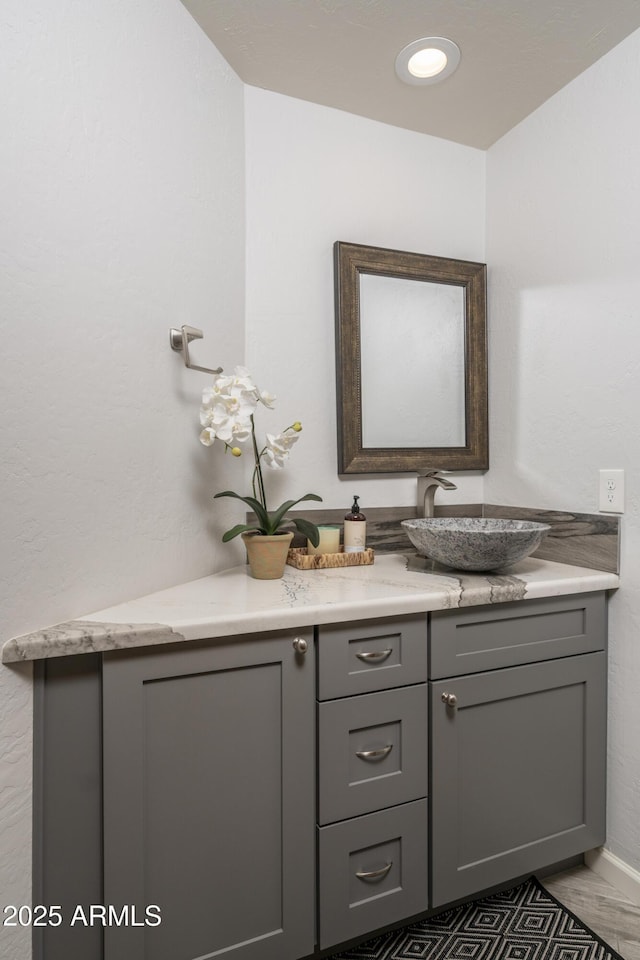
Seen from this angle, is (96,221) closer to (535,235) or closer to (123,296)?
(123,296)

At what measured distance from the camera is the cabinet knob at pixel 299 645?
1151 mm

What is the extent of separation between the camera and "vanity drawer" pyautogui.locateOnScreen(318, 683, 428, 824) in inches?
46.8

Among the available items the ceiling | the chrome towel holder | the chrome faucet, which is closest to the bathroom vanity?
the chrome faucet

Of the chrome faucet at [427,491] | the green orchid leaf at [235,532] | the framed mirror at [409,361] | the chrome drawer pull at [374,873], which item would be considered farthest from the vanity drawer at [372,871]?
the framed mirror at [409,361]

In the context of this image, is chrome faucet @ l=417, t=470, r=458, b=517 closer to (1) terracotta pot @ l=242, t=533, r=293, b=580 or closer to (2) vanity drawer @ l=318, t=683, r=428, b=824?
(1) terracotta pot @ l=242, t=533, r=293, b=580

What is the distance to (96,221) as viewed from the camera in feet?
3.69

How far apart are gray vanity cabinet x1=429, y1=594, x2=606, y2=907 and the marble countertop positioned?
0.06 metres

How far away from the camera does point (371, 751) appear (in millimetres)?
1233

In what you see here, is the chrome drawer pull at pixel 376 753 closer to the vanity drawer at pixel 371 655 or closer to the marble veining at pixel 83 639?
the vanity drawer at pixel 371 655

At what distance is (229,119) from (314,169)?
12.2 inches

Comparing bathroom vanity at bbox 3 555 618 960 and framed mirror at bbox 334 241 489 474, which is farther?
framed mirror at bbox 334 241 489 474

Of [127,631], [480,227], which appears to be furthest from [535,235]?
[127,631]

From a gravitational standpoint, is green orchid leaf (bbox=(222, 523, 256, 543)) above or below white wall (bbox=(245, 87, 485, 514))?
below

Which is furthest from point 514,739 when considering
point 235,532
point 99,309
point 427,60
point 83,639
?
point 427,60
